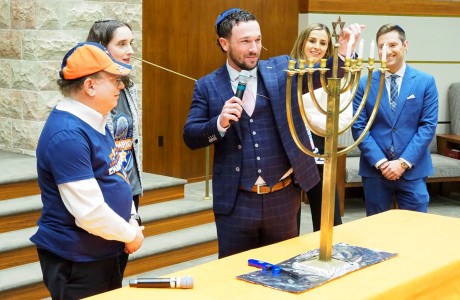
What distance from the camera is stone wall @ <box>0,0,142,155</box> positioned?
535cm

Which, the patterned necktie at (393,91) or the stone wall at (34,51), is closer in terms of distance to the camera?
the patterned necktie at (393,91)

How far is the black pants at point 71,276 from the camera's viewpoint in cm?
252

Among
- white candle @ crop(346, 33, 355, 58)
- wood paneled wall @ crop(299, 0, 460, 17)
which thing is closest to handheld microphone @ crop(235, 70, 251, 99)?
white candle @ crop(346, 33, 355, 58)

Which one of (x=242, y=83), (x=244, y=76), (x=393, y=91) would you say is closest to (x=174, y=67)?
(x=393, y=91)

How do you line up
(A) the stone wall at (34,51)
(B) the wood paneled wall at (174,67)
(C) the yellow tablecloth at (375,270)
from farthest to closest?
1. (B) the wood paneled wall at (174,67)
2. (A) the stone wall at (34,51)
3. (C) the yellow tablecloth at (375,270)

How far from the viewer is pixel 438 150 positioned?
7.03 metres

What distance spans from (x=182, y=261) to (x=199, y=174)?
2037 millimetres

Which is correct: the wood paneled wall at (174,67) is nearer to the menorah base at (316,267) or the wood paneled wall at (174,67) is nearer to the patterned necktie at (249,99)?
the patterned necktie at (249,99)

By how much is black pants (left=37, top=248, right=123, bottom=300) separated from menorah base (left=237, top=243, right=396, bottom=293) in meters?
0.57

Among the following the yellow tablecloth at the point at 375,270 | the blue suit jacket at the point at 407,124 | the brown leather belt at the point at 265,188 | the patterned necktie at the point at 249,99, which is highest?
the patterned necktie at the point at 249,99

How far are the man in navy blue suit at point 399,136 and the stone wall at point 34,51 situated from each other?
7.54ft

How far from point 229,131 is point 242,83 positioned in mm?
386

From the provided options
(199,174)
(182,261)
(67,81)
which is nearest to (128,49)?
(67,81)

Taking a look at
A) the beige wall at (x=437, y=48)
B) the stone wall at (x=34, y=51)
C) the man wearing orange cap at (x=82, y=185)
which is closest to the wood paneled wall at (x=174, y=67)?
the stone wall at (x=34, y=51)
